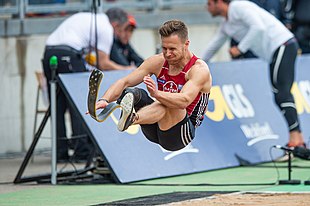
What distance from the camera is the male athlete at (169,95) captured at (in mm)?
8977

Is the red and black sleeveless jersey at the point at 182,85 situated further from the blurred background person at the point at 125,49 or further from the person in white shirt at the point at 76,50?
the blurred background person at the point at 125,49

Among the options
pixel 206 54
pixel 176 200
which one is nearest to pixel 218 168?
pixel 206 54

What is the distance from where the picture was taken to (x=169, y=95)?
8.91m

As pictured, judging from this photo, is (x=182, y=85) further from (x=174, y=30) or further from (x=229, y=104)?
(x=229, y=104)

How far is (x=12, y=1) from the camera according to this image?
600 inches

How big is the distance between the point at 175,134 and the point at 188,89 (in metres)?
0.48

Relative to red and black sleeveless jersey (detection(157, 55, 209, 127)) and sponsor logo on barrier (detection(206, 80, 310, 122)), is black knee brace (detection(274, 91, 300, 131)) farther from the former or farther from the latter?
red and black sleeveless jersey (detection(157, 55, 209, 127))

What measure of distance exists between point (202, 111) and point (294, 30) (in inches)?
323

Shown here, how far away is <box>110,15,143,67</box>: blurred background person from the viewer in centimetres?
1396

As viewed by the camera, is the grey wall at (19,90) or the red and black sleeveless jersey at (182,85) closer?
the red and black sleeveless jersey at (182,85)

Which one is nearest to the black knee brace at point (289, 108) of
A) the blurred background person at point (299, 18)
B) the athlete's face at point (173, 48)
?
the blurred background person at point (299, 18)

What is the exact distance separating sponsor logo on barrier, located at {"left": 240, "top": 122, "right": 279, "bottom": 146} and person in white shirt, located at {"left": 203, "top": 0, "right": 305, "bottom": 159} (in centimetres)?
41

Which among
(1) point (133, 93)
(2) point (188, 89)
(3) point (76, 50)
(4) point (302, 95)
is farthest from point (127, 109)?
(4) point (302, 95)

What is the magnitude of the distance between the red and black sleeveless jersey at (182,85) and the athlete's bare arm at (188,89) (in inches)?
2.7
